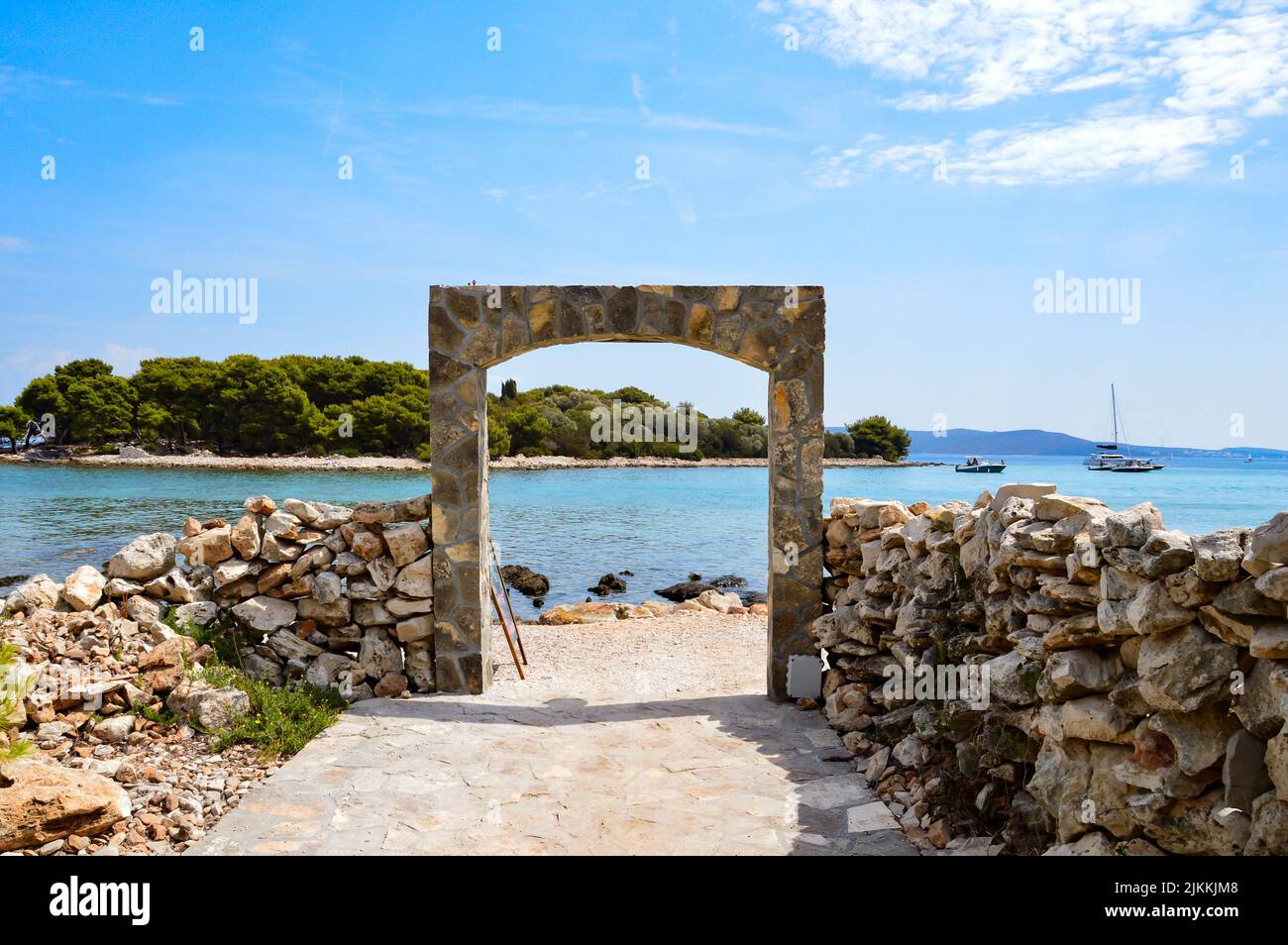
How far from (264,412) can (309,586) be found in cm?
5773

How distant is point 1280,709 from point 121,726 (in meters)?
6.45

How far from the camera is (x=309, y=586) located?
7.32 meters

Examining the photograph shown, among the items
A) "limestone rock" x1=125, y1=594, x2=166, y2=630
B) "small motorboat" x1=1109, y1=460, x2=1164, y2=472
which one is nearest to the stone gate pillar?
"limestone rock" x1=125, y1=594, x2=166, y2=630

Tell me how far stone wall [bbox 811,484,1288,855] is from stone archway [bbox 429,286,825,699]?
1505 mm

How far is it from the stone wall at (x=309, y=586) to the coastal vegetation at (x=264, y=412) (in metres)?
48.2

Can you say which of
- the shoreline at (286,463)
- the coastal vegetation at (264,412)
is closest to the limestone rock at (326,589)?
the shoreline at (286,463)

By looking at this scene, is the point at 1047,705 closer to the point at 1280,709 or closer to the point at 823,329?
the point at 1280,709

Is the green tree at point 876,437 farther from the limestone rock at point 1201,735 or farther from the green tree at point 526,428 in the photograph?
the limestone rock at point 1201,735

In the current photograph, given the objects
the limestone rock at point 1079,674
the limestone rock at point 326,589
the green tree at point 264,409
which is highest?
the green tree at point 264,409

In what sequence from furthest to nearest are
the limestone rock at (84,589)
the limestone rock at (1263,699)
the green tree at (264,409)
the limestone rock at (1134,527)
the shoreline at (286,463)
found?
the green tree at (264,409), the shoreline at (286,463), the limestone rock at (84,589), the limestone rock at (1134,527), the limestone rock at (1263,699)

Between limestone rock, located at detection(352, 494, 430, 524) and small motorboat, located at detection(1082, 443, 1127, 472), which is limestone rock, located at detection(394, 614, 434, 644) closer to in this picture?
limestone rock, located at detection(352, 494, 430, 524)

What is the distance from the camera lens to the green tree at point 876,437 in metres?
76.8

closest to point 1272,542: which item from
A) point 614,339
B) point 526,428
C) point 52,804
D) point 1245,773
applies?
point 1245,773

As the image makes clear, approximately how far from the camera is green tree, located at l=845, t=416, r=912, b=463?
76812 mm
